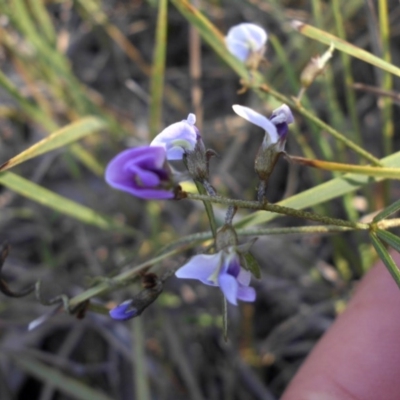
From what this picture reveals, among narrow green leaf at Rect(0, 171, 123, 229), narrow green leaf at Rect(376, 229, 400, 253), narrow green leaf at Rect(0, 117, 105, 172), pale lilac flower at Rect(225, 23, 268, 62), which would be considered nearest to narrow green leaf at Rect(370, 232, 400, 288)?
narrow green leaf at Rect(376, 229, 400, 253)

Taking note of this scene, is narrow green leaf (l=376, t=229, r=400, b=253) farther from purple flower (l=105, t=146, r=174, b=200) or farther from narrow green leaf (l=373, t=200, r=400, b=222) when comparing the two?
purple flower (l=105, t=146, r=174, b=200)

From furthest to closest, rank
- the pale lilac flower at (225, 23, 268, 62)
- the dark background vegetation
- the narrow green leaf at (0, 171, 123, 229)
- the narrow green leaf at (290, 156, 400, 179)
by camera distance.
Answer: the dark background vegetation, the narrow green leaf at (0, 171, 123, 229), the pale lilac flower at (225, 23, 268, 62), the narrow green leaf at (290, 156, 400, 179)

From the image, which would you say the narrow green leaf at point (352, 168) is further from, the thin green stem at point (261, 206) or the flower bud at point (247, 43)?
the flower bud at point (247, 43)

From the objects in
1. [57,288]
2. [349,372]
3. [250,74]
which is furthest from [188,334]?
[250,74]

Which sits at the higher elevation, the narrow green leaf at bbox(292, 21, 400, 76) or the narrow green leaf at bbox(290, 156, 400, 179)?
the narrow green leaf at bbox(292, 21, 400, 76)

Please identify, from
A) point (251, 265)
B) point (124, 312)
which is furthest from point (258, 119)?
point (124, 312)

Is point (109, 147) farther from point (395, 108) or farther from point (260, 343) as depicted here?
point (395, 108)

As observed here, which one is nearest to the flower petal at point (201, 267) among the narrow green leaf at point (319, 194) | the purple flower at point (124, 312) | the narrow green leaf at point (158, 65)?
the purple flower at point (124, 312)
